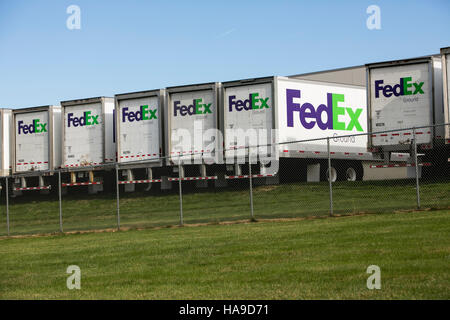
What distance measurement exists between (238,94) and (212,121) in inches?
51.9

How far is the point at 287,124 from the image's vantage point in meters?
24.2

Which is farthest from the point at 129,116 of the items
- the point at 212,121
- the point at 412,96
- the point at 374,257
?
the point at 374,257

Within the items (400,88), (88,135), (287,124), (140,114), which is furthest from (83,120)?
(400,88)

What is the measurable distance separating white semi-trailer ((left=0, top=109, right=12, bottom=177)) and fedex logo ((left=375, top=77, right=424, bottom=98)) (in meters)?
15.7

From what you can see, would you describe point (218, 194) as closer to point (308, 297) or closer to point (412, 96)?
point (412, 96)

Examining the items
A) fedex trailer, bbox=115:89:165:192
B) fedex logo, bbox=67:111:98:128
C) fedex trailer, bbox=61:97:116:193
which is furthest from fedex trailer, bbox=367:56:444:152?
fedex logo, bbox=67:111:98:128

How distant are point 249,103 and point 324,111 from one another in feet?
9.77

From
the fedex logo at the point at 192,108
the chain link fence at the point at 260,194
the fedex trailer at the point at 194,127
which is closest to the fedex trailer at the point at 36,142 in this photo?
the chain link fence at the point at 260,194

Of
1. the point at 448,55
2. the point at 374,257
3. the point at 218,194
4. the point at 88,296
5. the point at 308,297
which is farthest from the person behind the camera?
the point at 218,194

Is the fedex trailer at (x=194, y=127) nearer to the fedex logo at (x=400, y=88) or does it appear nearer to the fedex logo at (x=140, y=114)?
the fedex logo at (x=140, y=114)

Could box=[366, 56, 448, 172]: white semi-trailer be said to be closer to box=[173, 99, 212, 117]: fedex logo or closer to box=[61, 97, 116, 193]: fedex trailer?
box=[173, 99, 212, 117]: fedex logo

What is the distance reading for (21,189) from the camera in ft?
95.7

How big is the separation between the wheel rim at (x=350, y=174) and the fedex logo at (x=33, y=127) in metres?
12.2

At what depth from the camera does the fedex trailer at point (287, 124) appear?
78.2 feet
